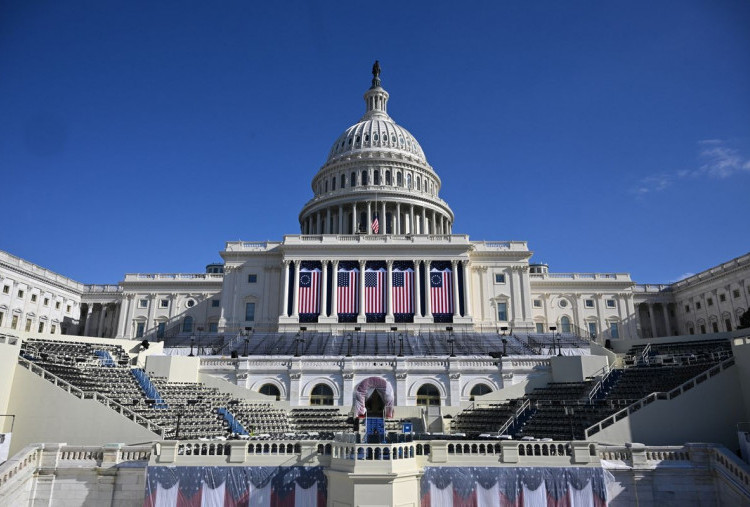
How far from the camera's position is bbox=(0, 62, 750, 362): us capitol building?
237 ft

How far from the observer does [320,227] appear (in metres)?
99.7

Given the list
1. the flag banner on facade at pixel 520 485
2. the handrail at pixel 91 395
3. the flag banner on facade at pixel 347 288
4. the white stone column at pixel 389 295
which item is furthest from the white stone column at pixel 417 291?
the flag banner on facade at pixel 520 485

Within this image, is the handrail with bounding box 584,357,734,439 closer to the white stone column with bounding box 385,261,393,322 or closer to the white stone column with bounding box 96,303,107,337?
the white stone column with bounding box 385,261,393,322

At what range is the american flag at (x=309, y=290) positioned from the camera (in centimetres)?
7256

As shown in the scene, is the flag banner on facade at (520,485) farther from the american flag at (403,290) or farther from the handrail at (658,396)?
the american flag at (403,290)

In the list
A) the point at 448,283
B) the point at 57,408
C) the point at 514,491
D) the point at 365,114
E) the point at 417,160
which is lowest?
the point at 514,491

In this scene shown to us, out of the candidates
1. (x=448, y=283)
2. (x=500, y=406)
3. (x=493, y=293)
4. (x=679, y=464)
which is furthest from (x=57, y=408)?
(x=493, y=293)

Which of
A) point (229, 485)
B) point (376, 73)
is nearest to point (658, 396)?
point (229, 485)

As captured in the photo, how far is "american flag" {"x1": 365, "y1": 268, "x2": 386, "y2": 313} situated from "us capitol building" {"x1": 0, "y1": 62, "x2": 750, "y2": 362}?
15 cm

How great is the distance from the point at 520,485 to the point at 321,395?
26.5 meters

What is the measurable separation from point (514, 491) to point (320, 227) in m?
81.1

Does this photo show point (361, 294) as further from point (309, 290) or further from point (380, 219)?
point (380, 219)

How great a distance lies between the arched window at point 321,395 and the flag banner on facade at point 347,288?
26292mm

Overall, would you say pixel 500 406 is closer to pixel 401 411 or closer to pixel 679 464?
pixel 401 411
